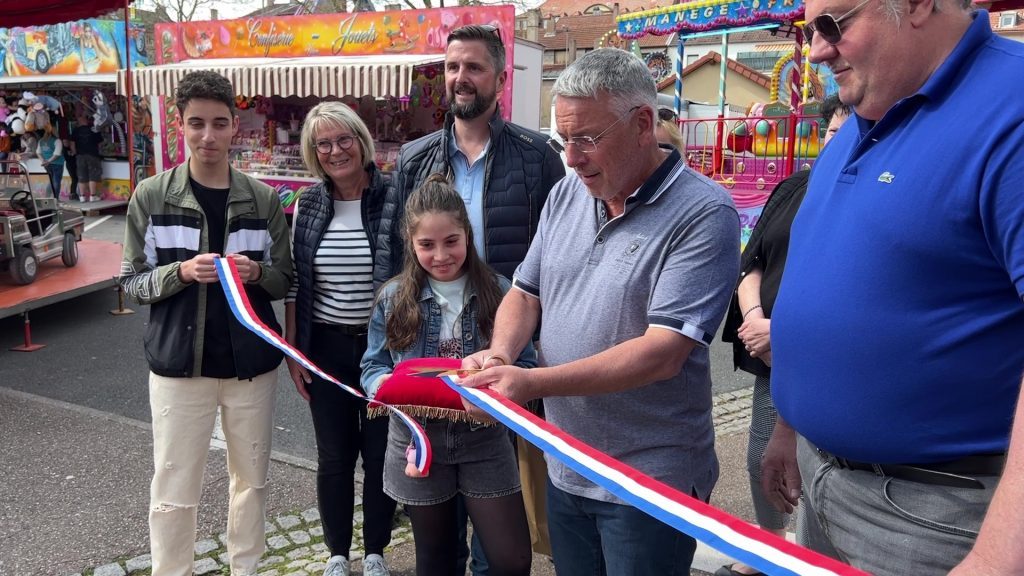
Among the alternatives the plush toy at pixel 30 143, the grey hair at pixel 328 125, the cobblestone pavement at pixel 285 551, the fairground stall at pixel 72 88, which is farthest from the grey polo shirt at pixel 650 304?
the plush toy at pixel 30 143

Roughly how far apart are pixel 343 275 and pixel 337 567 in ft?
4.19

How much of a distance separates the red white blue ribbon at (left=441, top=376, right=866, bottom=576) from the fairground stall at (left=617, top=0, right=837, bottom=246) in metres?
8.64

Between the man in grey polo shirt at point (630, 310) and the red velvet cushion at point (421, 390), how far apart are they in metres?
0.34

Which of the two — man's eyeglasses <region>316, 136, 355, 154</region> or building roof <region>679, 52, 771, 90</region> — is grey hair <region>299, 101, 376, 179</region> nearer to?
man's eyeglasses <region>316, 136, 355, 154</region>

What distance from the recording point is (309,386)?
11.1 ft

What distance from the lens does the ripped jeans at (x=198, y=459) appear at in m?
3.03

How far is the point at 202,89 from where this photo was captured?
3.05 meters

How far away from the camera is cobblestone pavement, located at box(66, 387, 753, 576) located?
343 cm

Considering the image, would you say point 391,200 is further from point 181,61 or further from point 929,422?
point 181,61

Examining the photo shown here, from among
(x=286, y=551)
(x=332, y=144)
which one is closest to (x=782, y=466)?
(x=332, y=144)

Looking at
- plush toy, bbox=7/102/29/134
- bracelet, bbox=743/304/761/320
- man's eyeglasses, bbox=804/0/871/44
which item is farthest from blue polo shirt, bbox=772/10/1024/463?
plush toy, bbox=7/102/29/134

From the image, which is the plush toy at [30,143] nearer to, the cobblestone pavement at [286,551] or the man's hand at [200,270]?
the cobblestone pavement at [286,551]

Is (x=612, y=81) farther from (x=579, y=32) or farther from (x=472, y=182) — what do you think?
(x=579, y=32)

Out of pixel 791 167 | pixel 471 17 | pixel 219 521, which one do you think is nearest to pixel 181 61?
pixel 471 17
